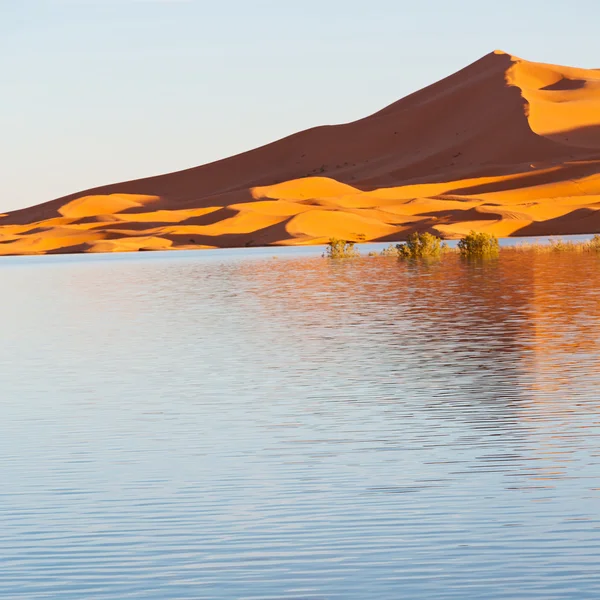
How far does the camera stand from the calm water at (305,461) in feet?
28.5

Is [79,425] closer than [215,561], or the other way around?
[215,561]

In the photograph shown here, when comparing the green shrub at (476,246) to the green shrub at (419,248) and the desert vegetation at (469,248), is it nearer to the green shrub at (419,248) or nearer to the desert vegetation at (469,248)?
the desert vegetation at (469,248)

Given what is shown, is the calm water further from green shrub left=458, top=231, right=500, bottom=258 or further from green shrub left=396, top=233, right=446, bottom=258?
green shrub left=396, top=233, right=446, bottom=258

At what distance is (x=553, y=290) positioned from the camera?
3509cm

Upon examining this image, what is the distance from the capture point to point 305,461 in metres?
12.1

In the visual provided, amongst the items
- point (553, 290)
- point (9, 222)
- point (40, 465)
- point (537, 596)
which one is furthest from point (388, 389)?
point (9, 222)

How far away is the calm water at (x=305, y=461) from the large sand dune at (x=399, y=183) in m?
75.2

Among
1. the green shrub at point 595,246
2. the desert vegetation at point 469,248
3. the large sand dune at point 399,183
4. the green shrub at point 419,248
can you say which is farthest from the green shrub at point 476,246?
the large sand dune at point 399,183

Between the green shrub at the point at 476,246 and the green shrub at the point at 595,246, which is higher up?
the green shrub at the point at 476,246

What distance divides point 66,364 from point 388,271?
30.1 meters

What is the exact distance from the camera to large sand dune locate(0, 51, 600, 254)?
109 m

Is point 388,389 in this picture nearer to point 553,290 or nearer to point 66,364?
point 66,364

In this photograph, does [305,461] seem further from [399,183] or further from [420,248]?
[399,183]

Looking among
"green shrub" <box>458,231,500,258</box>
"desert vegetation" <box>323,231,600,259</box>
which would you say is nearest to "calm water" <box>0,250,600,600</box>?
"green shrub" <box>458,231,500,258</box>
